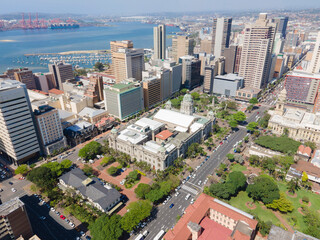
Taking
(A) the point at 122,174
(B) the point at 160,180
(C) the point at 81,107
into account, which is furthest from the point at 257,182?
(C) the point at 81,107

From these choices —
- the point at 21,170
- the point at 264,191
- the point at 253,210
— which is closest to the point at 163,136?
the point at 264,191

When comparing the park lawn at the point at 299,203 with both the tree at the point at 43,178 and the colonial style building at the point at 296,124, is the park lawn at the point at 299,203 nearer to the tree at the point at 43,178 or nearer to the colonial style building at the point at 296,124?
the colonial style building at the point at 296,124

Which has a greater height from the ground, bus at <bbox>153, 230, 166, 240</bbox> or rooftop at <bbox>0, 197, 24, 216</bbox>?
rooftop at <bbox>0, 197, 24, 216</bbox>

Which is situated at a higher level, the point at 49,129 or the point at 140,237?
the point at 49,129

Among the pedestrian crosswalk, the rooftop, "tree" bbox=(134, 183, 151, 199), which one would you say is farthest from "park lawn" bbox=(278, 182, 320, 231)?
the rooftop

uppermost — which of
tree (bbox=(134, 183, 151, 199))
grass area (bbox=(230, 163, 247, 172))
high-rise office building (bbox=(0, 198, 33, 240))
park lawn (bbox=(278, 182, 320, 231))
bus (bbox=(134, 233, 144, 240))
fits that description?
high-rise office building (bbox=(0, 198, 33, 240))

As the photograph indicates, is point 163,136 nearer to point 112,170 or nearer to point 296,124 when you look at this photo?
point 112,170

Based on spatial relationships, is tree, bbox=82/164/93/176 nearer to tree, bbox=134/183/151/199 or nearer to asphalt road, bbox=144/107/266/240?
tree, bbox=134/183/151/199
